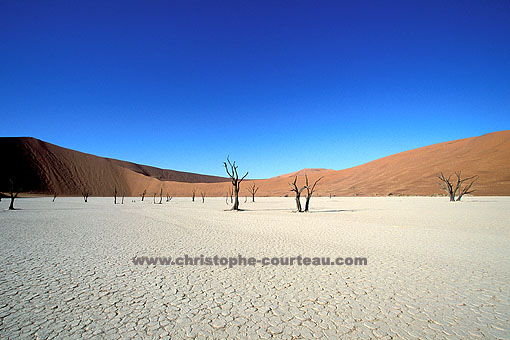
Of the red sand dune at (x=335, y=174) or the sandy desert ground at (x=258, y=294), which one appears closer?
the sandy desert ground at (x=258, y=294)

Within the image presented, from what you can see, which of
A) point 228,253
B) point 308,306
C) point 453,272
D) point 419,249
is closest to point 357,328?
point 308,306

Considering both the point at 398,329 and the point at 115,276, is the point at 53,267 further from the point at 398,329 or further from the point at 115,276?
the point at 398,329

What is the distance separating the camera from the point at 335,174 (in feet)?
247

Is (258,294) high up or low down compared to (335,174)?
down

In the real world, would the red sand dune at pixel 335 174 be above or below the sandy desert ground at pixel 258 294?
above

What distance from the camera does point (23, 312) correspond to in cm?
355

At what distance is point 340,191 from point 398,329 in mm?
58160

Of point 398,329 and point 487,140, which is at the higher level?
point 487,140

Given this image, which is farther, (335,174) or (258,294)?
(335,174)

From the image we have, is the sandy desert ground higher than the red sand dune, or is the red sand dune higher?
the red sand dune

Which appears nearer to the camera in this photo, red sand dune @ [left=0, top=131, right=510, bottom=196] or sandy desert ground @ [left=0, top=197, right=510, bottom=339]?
sandy desert ground @ [left=0, top=197, right=510, bottom=339]

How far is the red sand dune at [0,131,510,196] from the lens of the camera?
47906 mm

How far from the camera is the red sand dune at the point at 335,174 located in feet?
157

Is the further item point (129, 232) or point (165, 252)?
point (129, 232)
